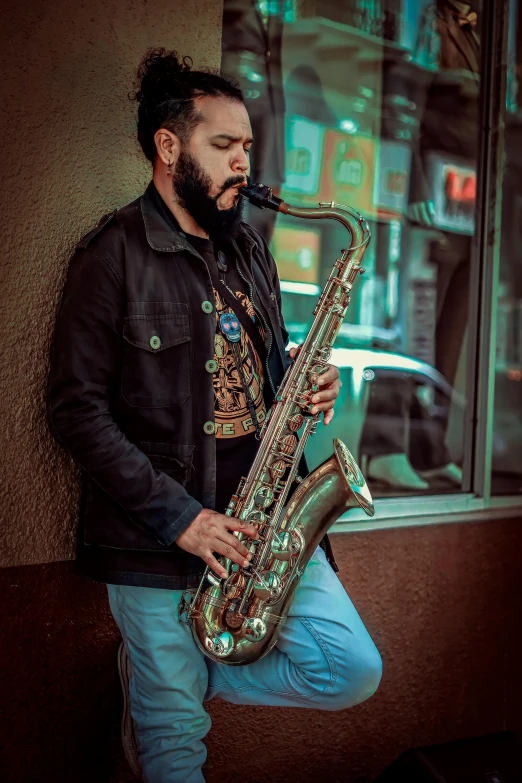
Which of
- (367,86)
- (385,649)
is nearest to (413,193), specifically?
(367,86)

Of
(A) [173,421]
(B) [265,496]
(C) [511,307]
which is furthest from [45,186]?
(C) [511,307]

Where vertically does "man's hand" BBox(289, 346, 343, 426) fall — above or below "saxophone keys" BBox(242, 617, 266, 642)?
above

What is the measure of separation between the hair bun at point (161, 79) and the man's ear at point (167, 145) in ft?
0.33

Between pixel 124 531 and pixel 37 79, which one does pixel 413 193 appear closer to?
pixel 37 79

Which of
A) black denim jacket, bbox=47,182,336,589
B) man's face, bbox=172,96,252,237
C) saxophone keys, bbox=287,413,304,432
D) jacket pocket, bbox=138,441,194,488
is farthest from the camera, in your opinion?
saxophone keys, bbox=287,413,304,432

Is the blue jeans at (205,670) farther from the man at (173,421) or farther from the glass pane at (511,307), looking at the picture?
the glass pane at (511,307)

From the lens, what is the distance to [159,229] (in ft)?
7.50

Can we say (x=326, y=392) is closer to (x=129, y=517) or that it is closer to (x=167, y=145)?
(x=129, y=517)

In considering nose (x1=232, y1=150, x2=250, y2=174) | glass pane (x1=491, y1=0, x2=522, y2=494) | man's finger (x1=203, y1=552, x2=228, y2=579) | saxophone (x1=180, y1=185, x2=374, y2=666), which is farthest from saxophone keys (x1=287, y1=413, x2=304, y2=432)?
glass pane (x1=491, y1=0, x2=522, y2=494)

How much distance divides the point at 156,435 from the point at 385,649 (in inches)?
68.9

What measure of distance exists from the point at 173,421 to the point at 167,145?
2.79 feet

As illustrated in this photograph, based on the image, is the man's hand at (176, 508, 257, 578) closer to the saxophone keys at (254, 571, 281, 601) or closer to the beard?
the saxophone keys at (254, 571, 281, 601)

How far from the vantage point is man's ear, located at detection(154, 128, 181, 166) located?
2.34 metres

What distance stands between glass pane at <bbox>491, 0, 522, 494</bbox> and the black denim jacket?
230 centimetres
